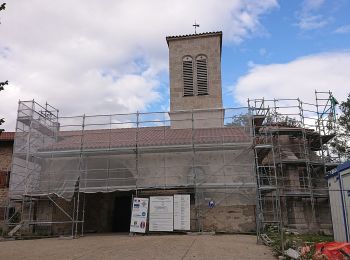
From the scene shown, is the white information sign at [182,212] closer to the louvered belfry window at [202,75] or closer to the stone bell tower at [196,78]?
the stone bell tower at [196,78]

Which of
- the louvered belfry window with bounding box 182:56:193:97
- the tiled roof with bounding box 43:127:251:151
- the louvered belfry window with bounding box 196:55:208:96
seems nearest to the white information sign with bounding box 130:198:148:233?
the tiled roof with bounding box 43:127:251:151

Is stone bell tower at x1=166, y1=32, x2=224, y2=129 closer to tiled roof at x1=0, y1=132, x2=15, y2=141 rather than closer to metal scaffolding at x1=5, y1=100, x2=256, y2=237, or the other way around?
metal scaffolding at x1=5, y1=100, x2=256, y2=237

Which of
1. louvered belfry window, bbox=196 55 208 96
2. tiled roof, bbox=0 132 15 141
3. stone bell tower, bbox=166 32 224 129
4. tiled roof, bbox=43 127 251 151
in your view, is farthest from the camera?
louvered belfry window, bbox=196 55 208 96

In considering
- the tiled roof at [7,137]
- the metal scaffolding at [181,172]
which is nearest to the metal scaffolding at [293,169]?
the metal scaffolding at [181,172]

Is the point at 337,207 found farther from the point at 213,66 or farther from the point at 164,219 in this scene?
the point at 213,66

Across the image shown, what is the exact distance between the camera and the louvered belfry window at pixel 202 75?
21.8 meters

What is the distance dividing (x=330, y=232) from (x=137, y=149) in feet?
33.1

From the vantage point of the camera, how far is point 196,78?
2200 cm

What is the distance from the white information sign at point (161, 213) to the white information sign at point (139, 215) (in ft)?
1.16

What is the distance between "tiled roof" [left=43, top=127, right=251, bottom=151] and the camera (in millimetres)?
16859

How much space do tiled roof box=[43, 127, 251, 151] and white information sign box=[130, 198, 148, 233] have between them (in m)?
2.71

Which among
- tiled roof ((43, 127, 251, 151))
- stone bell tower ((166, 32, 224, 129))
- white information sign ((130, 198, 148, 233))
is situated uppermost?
stone bell tower ((166, 32, 224, 129))

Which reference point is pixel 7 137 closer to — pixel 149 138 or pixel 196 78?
pixel 149 138

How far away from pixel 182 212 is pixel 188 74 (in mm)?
9645
